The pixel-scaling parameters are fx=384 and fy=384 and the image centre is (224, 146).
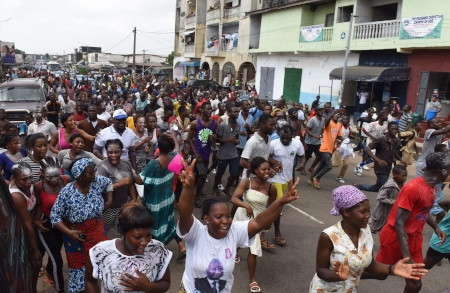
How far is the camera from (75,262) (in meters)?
3.37

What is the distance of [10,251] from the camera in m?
1.98

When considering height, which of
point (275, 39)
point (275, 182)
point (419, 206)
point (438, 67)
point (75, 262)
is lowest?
point (75, 262)

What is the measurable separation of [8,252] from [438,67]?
16.9 m

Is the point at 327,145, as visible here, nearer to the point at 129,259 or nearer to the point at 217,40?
the point at 129,259

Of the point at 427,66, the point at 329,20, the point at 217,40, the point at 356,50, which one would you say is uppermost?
the point at 329,20

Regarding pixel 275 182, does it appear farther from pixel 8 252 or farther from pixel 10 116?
pixel 10 116

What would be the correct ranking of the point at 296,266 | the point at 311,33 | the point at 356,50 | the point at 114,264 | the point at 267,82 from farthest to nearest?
the point at 267,82
the point at 311,33
the point at 356,50
the point at 296,266
the point at 114,264

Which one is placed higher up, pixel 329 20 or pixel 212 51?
A: pixel 329 20

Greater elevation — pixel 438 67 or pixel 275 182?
pixel 438 67

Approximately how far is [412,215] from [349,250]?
1.15 m

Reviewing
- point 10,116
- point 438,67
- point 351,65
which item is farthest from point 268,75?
point 10,116

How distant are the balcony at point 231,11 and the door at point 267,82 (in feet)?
20.1

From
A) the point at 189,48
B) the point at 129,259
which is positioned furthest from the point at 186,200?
the point at 189,48

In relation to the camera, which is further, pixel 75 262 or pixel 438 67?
pixel 438 67
